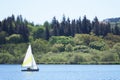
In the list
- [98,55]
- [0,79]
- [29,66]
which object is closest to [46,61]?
[98,55]

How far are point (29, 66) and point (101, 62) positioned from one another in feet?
234

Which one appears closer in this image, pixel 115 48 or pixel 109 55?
pixel 109 55

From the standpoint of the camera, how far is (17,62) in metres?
196

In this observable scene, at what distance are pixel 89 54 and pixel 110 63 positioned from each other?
16176 mm

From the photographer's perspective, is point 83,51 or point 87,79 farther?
point 83,51

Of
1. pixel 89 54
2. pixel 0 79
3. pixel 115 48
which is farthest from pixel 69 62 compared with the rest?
pixel 0 79

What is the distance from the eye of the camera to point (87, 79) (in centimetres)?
8400

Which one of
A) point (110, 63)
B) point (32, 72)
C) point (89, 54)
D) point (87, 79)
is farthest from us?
point (89, 54)

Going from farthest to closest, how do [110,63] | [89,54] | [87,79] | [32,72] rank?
1. [89,54]
2. [110,63]
3. [32,72]
4. [87,79]

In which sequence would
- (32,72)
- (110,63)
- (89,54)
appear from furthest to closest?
(89,54)
(110,63)
(32,72)

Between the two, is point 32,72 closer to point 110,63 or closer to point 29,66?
point 29,66

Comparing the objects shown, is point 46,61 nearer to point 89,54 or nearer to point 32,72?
point 89,54

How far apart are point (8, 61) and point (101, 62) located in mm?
41706

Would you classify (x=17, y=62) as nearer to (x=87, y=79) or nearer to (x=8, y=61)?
(x=8, y=61)
